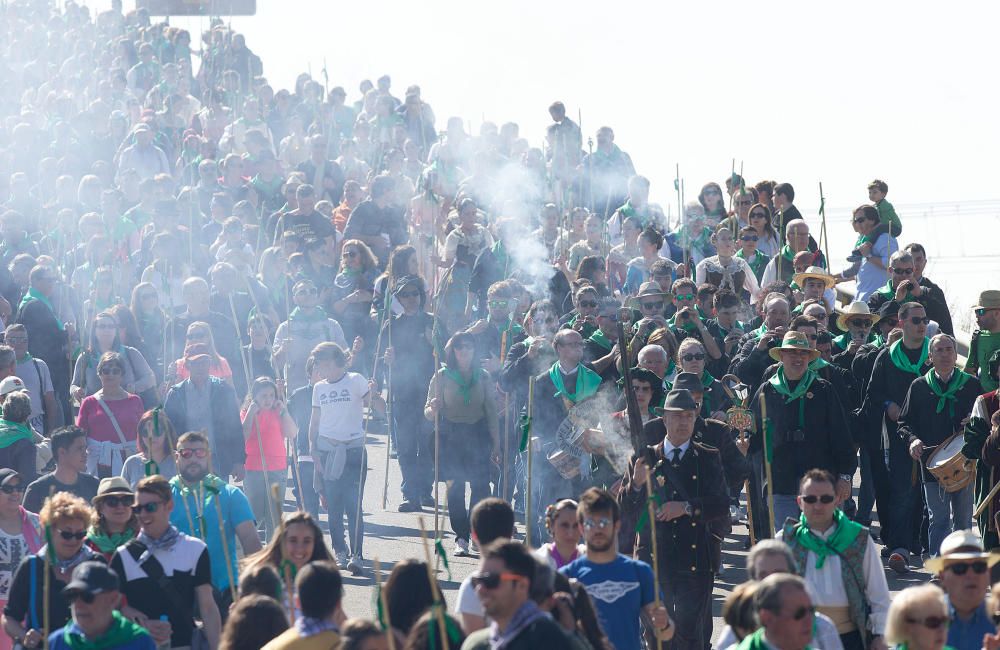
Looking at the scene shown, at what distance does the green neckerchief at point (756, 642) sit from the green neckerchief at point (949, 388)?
6.15 meters

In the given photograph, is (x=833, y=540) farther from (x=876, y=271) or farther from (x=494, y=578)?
(x=876, y=271)

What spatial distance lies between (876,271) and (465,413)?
16.7 ft

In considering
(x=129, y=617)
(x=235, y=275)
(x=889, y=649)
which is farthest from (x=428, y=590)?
(x=235, y=275)

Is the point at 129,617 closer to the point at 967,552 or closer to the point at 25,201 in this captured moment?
the point at 967,552

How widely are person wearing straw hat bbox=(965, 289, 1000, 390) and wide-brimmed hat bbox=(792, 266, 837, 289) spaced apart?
2349 millimetres

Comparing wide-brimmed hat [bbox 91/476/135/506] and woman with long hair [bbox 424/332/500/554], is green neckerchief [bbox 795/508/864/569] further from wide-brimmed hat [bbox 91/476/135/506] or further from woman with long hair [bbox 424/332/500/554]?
woman with long hair [bbox 424/332/500/554]

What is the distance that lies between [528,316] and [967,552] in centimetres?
703

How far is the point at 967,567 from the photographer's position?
776 centimetres

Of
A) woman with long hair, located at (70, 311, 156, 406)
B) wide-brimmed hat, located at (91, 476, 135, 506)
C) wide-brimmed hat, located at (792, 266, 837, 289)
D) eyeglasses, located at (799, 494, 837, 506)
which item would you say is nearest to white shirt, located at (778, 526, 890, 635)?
eyeglasses, located at (799, 494, 837, 506)

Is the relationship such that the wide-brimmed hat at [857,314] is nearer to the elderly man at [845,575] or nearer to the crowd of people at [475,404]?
the crowd of people at [475,404]

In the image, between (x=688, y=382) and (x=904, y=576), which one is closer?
(x=688, y=382)

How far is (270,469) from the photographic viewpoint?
1313cm

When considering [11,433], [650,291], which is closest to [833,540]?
[650,291]

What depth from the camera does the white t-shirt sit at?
527 inches
